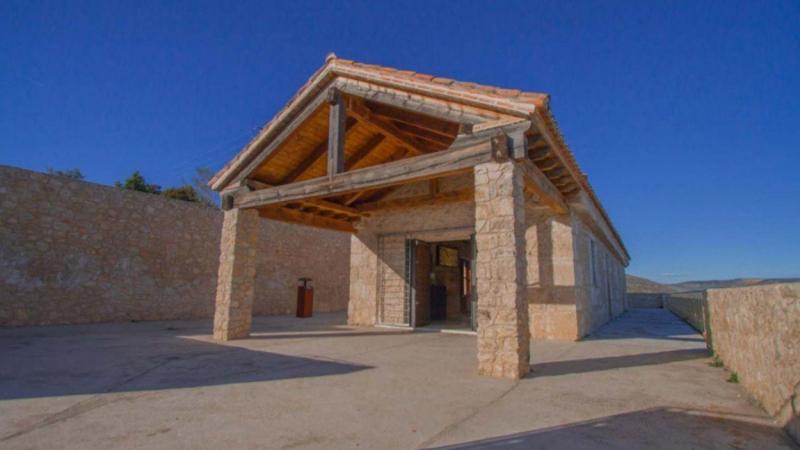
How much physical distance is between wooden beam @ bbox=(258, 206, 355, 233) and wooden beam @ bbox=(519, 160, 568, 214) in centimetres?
558

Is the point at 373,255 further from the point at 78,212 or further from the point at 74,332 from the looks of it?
the point at 78,212

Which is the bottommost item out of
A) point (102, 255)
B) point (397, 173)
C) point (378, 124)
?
point (102, 255)

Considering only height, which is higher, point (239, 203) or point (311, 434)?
point (239, 203)

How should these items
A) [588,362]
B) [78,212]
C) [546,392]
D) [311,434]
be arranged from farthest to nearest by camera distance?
[78,212]
[588,362]
[546,392]
[311,434]

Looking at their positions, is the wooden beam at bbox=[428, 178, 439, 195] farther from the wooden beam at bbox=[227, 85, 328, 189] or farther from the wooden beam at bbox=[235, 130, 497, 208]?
the wooden beam at bbox=[227, 85, 328, 189]

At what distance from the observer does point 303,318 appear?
1396 cm

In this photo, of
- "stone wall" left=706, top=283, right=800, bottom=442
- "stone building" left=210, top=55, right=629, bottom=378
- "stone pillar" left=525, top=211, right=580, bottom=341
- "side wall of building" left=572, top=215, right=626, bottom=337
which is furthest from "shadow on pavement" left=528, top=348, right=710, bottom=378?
"side wall of building" left=572, top=215, right=626, bottom=337

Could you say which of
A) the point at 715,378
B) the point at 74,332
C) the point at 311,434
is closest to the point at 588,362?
the point at 715,378

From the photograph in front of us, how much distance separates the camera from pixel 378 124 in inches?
311

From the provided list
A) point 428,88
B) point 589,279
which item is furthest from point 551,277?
point 428,88

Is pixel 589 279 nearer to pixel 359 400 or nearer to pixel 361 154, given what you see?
pixel 361 154

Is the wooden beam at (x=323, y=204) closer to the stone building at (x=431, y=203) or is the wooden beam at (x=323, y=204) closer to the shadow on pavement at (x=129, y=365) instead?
the stone building at (x=431, y=203)

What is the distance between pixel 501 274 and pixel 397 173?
7.45 ft

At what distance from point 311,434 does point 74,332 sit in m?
8.66
